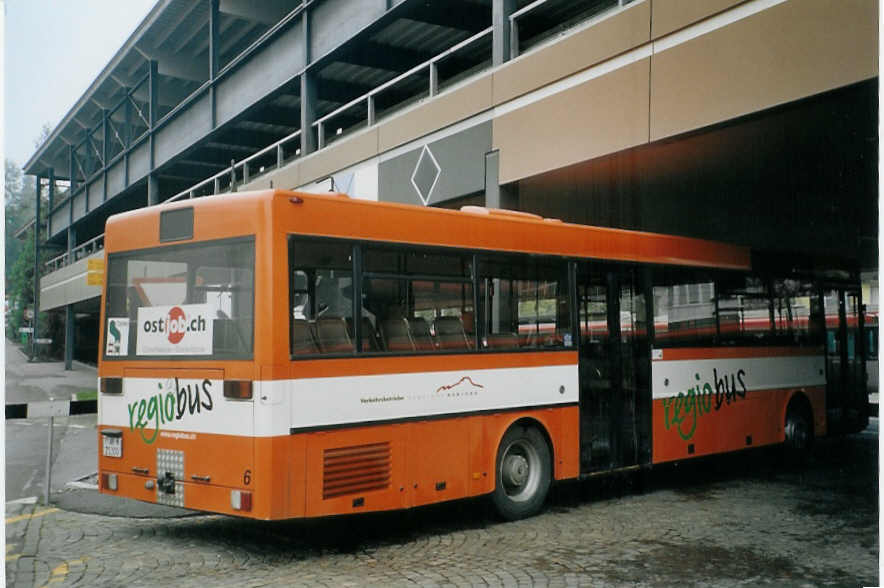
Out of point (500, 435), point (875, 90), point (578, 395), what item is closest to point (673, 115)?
point (875, 90)

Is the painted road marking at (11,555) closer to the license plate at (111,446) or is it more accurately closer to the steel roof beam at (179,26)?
the license plate at (111,446)

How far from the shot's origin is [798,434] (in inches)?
521

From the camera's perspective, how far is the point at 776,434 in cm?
1283

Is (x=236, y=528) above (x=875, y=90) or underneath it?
underneath

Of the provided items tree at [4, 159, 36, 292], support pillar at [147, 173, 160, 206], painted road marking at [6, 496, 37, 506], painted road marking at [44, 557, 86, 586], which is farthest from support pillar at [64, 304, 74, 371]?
painted road marking at [44, 557, 86, 586]

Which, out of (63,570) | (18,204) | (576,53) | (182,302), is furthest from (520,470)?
(18,204)

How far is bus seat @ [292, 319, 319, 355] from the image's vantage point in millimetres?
7496

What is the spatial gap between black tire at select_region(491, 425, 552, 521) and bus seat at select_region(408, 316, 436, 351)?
137cm

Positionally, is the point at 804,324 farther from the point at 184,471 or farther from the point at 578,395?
the point at 184,471

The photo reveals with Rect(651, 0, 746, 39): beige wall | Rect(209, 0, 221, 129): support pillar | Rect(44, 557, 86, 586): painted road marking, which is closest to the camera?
Rect(44, 557, 86, 586): painted road marking

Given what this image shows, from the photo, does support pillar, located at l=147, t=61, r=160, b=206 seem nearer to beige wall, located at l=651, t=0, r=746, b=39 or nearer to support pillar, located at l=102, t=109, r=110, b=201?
support pillar, located at l=102, t=109, r=110, b=201

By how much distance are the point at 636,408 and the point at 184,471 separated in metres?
5.26

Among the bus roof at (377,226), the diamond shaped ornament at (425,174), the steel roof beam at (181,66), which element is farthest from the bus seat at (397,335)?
the steel roof beam at (181,66)

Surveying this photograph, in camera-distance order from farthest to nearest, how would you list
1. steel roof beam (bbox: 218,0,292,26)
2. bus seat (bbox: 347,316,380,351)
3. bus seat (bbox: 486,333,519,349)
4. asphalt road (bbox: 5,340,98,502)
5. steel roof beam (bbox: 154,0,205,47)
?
steel roof beam (bbox: 154,0,205,47)
steel roof beam (bbox: 218,0,292,26)
asphalt road (bbox: 5,340,98,502)
bus seat (bbox: 486,333,519,349)
bus seat (bbox: 347,316,380,351)
